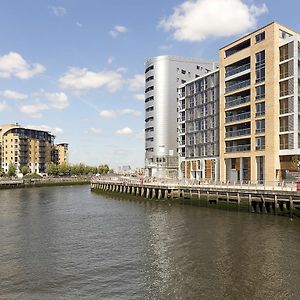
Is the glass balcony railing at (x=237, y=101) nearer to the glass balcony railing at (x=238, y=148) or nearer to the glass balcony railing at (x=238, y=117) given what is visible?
the glass balcony railing at (x=238, y=117)

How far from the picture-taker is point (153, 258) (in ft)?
89.0

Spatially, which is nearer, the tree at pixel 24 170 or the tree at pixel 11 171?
the tree at pixel 11 171

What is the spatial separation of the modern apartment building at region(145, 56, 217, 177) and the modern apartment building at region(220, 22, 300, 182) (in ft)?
145

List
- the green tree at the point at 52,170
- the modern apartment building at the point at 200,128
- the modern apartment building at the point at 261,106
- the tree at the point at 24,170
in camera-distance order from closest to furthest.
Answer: the modern apartment building at the point at 261,106, the modern apartment building at the point at 200,128, the tree at the point at 24,170, the green tree at the point at 52,170

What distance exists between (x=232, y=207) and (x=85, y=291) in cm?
3481

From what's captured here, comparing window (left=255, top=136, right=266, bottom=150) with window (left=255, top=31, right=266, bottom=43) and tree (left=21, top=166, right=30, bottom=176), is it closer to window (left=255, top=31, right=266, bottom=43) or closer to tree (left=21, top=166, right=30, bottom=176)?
window (left=255, top=31, right=266, bottom=43)

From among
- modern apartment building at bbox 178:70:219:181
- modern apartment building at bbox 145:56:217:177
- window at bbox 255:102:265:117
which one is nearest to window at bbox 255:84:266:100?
window at bbox 255:102:265:117

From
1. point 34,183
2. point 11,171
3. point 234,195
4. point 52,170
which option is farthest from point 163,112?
point 52,170

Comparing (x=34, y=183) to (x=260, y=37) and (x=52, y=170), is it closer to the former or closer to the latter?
(x=52, y=170)

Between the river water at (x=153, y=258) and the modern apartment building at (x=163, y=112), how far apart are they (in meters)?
76.4

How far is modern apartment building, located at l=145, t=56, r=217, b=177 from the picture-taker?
121875mm

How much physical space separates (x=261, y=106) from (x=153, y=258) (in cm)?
4850

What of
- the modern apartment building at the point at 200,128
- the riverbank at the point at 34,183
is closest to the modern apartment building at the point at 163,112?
the modern apartment building at the point at 200,128

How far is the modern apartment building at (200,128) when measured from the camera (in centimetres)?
8450
